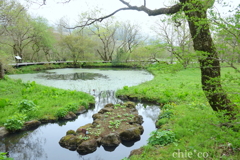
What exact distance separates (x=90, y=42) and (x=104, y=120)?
24.6m

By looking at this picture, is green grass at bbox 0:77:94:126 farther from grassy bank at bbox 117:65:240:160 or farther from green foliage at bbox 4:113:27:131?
grassy bank at bbox 117:65:240:160

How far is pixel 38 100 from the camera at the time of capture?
759 cm

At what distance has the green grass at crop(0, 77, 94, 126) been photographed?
6103mm

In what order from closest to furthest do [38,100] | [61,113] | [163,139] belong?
1. [163,139]
2. [61,113]
3. [38,100]

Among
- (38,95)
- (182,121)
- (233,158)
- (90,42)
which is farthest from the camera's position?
(90,42)

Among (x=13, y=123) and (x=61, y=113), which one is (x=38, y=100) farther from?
(x=13, y=123)

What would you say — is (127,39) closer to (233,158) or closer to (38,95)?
(38,95)

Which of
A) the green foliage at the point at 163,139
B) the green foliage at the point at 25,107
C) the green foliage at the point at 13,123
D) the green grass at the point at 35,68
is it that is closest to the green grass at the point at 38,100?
the green foliage at the point at 25,107

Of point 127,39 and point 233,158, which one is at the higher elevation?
point 127,39

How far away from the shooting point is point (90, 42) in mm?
28578

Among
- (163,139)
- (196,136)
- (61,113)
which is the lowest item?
(61,113)

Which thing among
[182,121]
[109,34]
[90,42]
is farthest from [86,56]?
[182,121]

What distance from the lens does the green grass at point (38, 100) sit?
6103 mm

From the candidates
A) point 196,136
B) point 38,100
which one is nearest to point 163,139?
point 196,136
